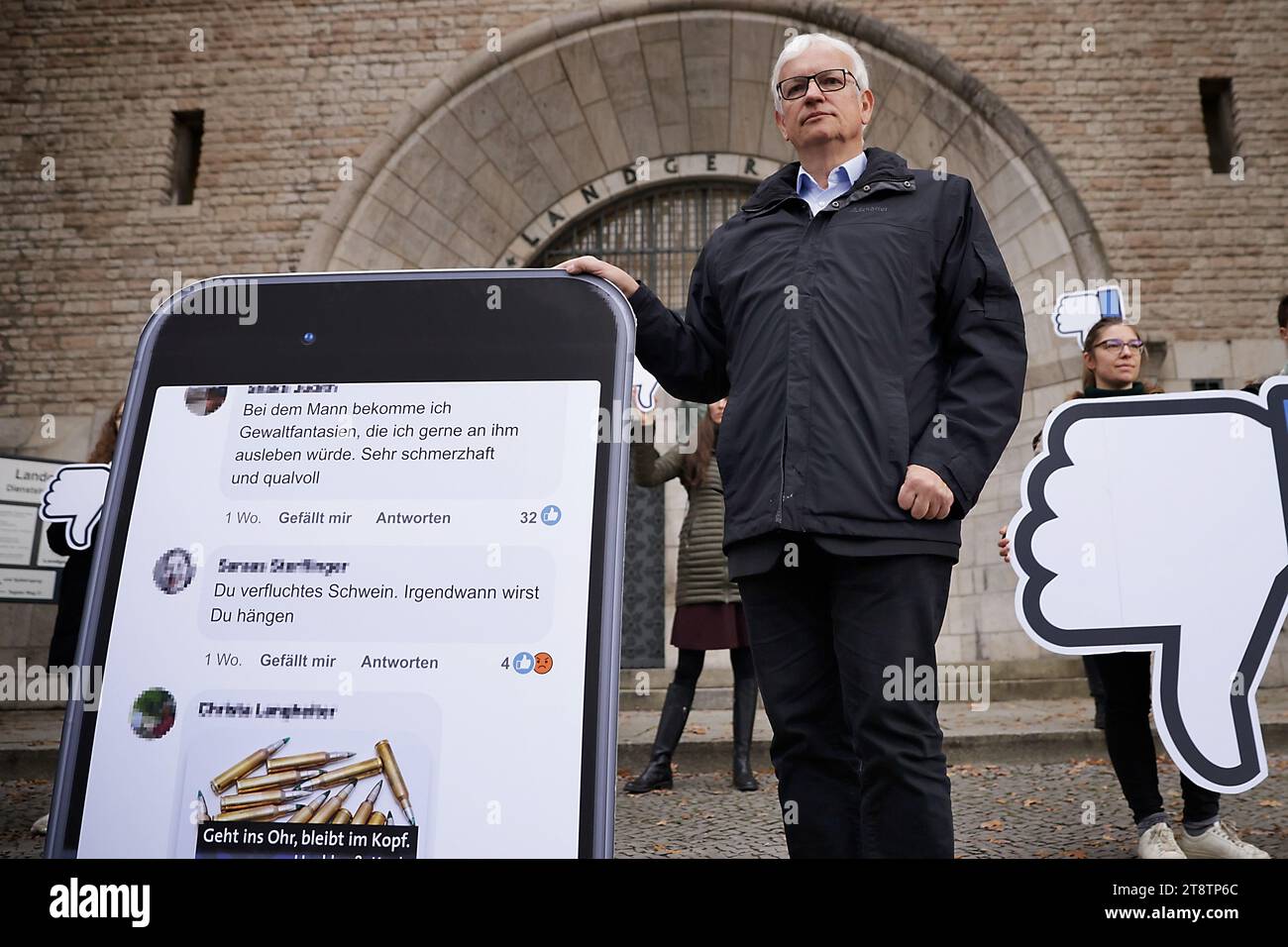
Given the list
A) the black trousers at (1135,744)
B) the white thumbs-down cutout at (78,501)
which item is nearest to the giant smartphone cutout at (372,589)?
the black trousers at (1135,744)

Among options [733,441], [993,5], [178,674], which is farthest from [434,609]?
[993,5]

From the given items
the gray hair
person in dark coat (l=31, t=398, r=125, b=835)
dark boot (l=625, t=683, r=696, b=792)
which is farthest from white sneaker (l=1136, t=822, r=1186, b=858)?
person in dark coat (l=31, t=398, r=125, b=835)

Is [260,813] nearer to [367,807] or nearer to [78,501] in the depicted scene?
[367,807]

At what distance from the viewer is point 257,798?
5.47ft

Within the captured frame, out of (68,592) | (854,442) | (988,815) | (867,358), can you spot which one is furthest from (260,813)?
(68,592)

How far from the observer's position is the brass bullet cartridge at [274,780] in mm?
1665

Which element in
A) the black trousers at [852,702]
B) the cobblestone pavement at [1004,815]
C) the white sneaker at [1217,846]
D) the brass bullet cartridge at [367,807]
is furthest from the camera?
the cobblestone pavement at [1004,815]

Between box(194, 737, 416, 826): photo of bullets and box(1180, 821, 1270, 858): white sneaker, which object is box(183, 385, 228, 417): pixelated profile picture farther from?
box(1180, 821, 1270, 858): white sneaker

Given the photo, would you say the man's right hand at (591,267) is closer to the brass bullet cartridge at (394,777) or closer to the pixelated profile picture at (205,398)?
the pixelated profile picture at (205,398)

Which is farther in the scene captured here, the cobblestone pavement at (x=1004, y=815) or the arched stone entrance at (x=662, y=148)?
the arched stone entrance at (x=662, y=148)

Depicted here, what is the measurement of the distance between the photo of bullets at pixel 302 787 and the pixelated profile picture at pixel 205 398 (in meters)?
0.68

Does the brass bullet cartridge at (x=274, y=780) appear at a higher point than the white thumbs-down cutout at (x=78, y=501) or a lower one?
lower

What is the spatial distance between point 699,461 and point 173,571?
385cm

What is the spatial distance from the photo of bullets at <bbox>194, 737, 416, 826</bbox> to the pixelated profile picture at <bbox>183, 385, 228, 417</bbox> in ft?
2.25
